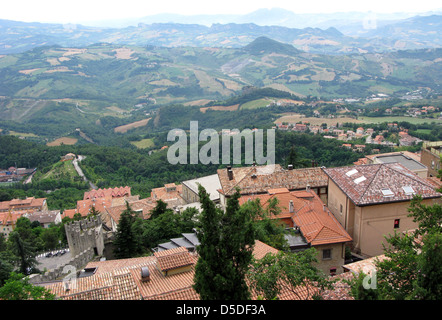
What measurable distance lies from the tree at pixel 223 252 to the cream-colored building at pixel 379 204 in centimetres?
1462

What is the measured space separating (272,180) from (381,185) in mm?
Answer: 11488

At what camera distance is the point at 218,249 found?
473 inches

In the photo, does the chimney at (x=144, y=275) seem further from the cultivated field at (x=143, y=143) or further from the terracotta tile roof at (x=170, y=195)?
the cultivated field at (x=143, y=143)

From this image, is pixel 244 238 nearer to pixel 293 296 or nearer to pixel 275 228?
pixel 293 296

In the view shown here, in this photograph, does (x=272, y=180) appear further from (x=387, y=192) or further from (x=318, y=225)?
(x=387, y=192)

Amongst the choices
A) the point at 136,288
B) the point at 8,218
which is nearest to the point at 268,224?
the point at 136,288

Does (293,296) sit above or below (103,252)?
above

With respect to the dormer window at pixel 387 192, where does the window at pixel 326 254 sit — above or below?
below

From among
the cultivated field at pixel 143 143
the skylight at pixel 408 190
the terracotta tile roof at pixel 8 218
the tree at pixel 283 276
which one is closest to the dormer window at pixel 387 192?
the skylight at pixel 408 190

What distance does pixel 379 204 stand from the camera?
2445 cm

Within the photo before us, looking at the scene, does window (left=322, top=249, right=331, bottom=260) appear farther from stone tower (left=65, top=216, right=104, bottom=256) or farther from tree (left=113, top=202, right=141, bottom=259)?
stone tower (left=65, top=216, right=104, bottom=256)

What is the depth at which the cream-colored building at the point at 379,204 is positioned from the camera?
24.5 m
